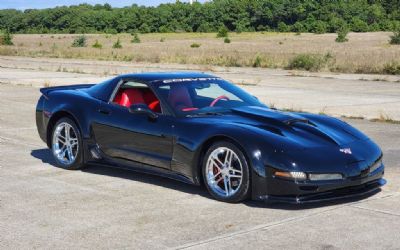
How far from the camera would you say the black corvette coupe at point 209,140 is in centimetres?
643

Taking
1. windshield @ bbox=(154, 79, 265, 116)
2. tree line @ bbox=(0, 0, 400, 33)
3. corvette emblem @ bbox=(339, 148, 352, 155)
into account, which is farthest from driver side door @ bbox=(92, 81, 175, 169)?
tree line @ bbox=(0, 0, 400, 33)

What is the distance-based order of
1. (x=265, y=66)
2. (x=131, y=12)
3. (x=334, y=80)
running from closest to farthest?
(x=334, y=80)
(x=265, y=66)
(x=131, y=12)

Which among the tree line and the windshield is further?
the tree line

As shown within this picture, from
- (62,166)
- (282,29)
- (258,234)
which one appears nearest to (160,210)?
(258,234)

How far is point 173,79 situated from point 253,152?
1.69 metres

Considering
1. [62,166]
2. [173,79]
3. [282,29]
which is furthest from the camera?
[282,29]

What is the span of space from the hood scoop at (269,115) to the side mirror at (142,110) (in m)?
0.84

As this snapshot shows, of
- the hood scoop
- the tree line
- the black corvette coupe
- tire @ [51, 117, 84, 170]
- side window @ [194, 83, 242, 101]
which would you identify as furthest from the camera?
the tree line

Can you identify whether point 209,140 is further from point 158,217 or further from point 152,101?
point 152,101

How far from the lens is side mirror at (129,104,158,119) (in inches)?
292

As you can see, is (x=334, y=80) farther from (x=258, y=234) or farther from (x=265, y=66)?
(x=258, y=234)

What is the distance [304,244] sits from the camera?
5.43 metres

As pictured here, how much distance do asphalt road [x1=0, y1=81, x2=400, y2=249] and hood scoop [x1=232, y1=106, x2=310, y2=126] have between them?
0.87 meters

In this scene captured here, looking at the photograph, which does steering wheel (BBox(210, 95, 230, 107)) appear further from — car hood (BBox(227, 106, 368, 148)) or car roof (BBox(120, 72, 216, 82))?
car roof (BBox(120, 72, 216, 82))
